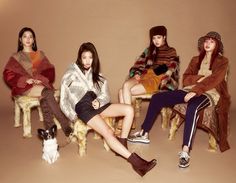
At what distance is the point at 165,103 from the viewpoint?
443 cm

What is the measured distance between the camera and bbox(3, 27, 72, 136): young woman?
4.44m

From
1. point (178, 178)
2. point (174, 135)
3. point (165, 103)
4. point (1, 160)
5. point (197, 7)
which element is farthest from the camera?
point (197, 7)

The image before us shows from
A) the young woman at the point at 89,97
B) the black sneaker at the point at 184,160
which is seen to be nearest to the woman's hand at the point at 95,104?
the young woman at the point at 89,97

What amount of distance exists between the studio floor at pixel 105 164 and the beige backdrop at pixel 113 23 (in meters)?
2.11

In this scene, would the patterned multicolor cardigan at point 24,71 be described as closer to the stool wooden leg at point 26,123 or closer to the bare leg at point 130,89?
the stool wooden leg at point 26,123

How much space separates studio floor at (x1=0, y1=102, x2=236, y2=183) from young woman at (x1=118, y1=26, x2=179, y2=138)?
0.67m

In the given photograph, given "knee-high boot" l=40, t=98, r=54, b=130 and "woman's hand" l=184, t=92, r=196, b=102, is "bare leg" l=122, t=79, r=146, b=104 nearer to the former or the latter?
"woman's hand" l=184, t=92, r=196, b=102

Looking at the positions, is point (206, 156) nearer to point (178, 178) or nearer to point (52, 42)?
point (178, 178)

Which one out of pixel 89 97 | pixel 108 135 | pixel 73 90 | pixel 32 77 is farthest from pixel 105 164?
pixel 32 77

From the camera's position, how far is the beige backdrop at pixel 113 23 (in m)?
6.20

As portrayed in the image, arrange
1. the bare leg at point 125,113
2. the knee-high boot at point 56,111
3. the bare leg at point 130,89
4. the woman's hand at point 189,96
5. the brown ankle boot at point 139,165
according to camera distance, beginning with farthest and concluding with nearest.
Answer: the bare leg at point 130,89
the knee-high boot at point 56,111
the woman's hand at point 189,96
the bare leg at point 125,113
the brown ankle boot at point 139,165

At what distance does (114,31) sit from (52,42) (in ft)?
3.71

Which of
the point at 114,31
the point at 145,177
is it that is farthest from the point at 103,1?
the point at 145,177

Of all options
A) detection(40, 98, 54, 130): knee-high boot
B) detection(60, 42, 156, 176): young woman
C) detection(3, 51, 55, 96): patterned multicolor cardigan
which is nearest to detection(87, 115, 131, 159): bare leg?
detection(60, 42, 156, 176): young woman
